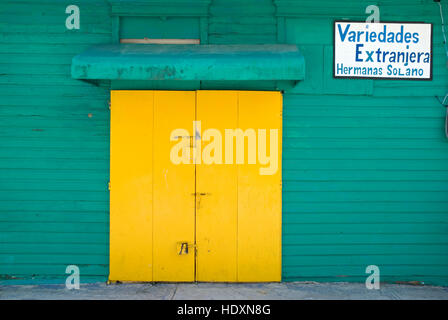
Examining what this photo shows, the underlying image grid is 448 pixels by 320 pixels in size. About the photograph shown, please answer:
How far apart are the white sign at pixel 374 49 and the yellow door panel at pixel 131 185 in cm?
286

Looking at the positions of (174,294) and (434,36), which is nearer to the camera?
(174,294)

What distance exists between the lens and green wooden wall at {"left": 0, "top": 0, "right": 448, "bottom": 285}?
19.0 feet

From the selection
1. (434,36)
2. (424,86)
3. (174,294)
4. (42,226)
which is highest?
(434,36)

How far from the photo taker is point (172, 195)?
227 inches

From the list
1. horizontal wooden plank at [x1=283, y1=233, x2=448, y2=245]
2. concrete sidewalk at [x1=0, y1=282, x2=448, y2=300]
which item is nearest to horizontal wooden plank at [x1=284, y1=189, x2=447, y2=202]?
horizontal wooden plank at [x1=283, y1=233, x2=448, y2=245]

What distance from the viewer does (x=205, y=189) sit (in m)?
5.75

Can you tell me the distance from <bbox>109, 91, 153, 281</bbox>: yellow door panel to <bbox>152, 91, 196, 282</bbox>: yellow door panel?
10 centimetres

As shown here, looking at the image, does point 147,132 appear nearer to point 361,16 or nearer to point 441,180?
point 361,16

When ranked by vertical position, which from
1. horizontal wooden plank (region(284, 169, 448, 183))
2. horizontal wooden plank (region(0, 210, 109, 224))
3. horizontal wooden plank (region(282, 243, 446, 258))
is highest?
horizontal wooden plank (region(284, 169, 448, 183))

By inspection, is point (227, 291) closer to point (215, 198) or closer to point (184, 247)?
point (184, 247)

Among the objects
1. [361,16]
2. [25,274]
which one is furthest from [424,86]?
[25,274]

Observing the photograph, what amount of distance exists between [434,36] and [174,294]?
17.1ft

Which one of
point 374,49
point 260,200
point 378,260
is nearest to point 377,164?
point 378,260

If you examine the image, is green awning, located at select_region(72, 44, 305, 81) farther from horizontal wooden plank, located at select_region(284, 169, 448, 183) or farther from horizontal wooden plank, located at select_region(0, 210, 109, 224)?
horizontal wooden plank, located at select_region(0, 210, 109, 224)
